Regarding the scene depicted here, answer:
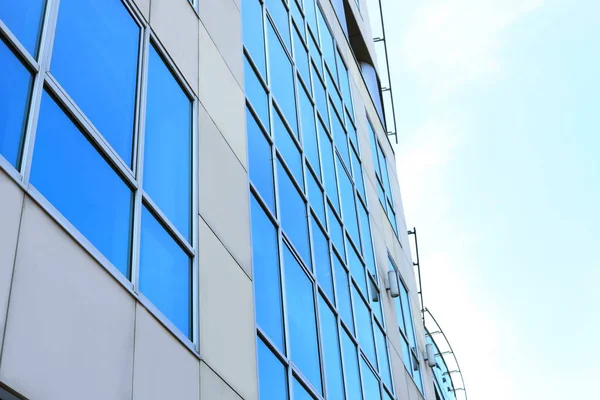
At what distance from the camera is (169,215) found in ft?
31.4

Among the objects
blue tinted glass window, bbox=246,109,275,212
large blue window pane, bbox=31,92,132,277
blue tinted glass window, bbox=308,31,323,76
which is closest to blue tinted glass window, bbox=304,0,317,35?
blue tinted glass window, bbox=308,31,323,76

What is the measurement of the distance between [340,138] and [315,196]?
198 inches

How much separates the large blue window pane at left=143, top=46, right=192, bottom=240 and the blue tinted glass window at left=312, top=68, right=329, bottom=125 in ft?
31.7

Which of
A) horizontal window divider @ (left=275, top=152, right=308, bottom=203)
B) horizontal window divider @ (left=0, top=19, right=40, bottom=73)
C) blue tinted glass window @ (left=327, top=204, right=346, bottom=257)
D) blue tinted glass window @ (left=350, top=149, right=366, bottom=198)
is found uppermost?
blue tinted glass window @ (left=350, top=149, right=366, bottom=198)

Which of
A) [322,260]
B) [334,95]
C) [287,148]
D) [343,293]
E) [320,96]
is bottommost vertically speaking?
[343,293]

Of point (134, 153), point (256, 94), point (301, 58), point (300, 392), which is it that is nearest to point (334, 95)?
point (301, 58)

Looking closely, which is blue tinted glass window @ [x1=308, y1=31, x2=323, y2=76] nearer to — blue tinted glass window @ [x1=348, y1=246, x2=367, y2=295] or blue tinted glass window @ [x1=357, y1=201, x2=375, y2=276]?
blue tinted glass window @ [x1=357, y1=201, x2=375, y2=276]

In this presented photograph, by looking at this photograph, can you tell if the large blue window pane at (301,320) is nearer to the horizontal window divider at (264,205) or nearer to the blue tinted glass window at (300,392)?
the blue tinted glass window at (300,392)

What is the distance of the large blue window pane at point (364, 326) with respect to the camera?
713 inches

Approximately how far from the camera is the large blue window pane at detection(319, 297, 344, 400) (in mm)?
14531

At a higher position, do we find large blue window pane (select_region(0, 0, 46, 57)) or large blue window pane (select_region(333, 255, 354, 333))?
large blue window pane (select_region(333, 255, 354, 333))

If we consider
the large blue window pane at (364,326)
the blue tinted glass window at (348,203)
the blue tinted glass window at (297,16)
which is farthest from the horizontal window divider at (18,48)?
the blue tinted glass window at (297,16)

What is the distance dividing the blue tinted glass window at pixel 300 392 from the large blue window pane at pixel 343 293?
3850 mm

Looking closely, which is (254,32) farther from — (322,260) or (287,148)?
(322,260)
